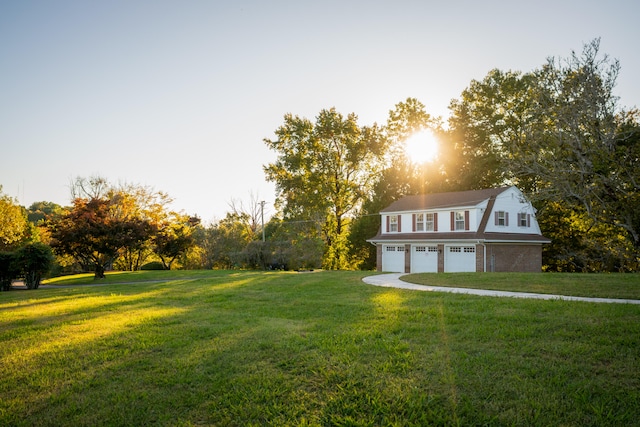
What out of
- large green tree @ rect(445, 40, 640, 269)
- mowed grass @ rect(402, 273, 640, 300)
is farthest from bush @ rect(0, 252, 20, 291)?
large green tree @ rect(445, 40, 640, 269)

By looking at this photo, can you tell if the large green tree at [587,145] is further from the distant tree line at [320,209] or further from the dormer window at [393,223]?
the dormer window at [393,223]

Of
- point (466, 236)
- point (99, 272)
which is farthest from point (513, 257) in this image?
point (99, 272)

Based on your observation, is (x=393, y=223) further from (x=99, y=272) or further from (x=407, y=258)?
(x=99, y=272)

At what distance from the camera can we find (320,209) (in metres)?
34.1

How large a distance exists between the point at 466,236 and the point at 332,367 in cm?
2073

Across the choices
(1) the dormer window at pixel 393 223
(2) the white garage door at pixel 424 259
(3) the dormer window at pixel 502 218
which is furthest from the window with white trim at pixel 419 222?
(3) the dormer window at pixel 502 218

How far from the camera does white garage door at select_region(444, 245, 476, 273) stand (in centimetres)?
2334

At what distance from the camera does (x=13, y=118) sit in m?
17.0

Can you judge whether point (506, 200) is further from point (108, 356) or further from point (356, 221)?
point (108, 356)

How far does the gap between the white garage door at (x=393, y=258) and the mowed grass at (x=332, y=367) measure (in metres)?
18.9

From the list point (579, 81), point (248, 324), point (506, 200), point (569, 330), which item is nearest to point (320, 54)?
point (579, 81)

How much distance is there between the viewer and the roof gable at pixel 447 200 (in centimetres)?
2456

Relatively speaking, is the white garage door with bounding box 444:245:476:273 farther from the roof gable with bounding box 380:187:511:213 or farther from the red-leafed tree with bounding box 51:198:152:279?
the red-leafed tree with bounding box 51:198:152:279

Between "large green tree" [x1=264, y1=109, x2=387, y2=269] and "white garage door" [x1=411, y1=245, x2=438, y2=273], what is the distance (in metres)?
8.92
